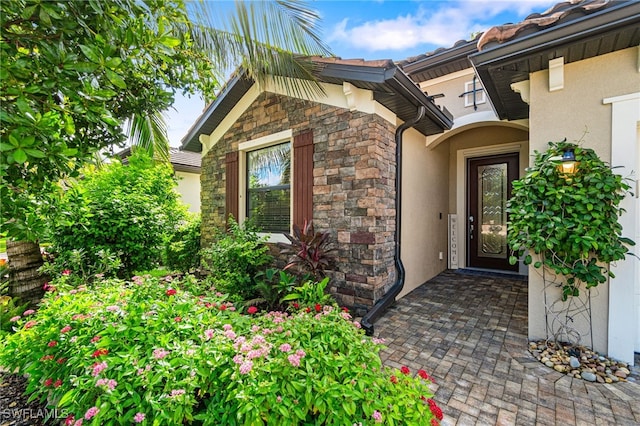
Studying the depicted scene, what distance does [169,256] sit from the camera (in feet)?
24.3

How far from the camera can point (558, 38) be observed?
2.70 metres

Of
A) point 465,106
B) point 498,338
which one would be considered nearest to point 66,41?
point 498,338

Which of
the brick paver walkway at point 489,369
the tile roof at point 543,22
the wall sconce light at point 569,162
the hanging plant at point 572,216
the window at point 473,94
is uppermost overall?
the window at point 473,94

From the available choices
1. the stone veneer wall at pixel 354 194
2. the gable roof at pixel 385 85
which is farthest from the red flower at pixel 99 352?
the gable roof at pixel 385 85

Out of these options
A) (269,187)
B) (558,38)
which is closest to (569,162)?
(558,38)

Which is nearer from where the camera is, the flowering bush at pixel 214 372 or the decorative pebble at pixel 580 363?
the flowering bush at pixel 214 372

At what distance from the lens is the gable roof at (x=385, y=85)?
138 inches

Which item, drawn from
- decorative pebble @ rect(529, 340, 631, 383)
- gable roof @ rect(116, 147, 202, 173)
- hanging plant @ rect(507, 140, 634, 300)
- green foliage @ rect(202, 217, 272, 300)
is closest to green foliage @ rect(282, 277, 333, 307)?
green foliage @ rect(202, 217, 272, 300)

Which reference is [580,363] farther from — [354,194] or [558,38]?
[558,38]

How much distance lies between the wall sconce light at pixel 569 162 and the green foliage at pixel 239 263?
14.1 feet

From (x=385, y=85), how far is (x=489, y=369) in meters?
3.52

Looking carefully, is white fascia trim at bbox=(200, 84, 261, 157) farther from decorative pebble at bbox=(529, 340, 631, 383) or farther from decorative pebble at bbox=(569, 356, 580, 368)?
decorative pebble at bbox=(569, 356, 580, 368)

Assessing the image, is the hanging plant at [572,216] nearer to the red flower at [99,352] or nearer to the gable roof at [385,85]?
the gable roof at [385,85]

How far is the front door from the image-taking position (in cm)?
635
